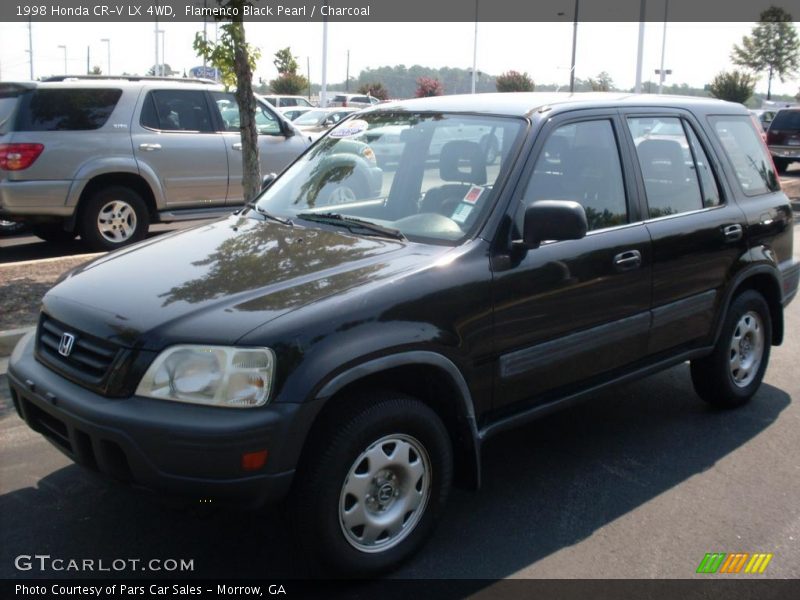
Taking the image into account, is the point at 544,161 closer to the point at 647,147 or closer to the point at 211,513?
the point at 647,147

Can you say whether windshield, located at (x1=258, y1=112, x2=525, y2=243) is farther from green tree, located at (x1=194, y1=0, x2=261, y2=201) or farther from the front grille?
green tree, located at (x1=194, y1=0, x2=261, y2=201)

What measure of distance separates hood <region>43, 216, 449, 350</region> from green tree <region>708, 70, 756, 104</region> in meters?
40.1

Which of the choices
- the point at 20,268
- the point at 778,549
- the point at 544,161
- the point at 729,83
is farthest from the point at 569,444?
the point at 729,83

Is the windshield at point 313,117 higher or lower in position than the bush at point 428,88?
lower

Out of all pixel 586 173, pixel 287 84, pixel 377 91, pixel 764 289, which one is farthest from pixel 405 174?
pixel 377 91

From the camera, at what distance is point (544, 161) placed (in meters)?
4.18

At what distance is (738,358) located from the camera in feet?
17.8

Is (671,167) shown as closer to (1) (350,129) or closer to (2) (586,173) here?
(2) (586,173)

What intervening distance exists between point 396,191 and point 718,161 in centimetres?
209

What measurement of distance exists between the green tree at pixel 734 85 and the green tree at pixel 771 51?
3.51 m

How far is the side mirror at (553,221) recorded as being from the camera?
375cm

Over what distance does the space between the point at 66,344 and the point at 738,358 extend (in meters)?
3.96

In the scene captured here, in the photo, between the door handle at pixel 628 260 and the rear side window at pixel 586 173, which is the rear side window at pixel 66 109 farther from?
the door handle at pixel 628 260

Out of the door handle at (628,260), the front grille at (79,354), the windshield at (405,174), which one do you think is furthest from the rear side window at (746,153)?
the front grille at (79,354)
